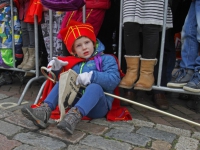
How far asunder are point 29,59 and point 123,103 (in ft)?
3.85

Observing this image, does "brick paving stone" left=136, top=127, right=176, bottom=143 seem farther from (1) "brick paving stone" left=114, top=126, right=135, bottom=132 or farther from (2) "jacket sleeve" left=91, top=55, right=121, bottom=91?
(2) "jacket sleeve" left=91, top=55, right=121, bottom=91

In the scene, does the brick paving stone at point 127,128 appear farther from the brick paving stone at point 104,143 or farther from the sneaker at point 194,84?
the sneaker at point 194,84

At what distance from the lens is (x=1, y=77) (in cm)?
333

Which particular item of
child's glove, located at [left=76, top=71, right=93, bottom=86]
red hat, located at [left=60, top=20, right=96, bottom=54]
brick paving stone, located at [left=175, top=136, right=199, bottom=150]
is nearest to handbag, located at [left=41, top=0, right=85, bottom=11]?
red hat, located at [left=60, top=20, right=96, bottom=54]

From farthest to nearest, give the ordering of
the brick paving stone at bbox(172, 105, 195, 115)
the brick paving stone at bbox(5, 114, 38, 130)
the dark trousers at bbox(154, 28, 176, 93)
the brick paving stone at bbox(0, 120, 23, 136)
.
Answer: the dark trousers at bbox(154, 28, 176, 93)
the brick paving stone at bbox(172, 105, 195, 115)
the brick paving stone at bbox(5, 114, 38, 130)
the brick paving stone at bbox(0, 120, 23, 136)

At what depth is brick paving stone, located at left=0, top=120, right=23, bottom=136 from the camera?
1845 mm

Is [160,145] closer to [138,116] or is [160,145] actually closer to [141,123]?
[141,123]

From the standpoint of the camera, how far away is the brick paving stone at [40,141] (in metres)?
1.65

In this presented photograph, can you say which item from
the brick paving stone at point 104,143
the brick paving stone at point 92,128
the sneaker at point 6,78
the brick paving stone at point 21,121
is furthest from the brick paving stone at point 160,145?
the sneaker at point 6,78

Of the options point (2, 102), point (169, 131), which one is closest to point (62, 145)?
point (169, 131)

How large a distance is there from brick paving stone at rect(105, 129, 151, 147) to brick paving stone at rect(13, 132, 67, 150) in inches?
14.7

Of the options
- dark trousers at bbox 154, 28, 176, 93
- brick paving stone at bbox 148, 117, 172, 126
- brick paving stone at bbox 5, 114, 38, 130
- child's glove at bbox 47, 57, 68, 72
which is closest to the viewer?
brick paving stone at bbox 5, 114, 38, 130

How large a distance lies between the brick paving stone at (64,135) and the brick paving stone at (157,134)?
1.52 feet

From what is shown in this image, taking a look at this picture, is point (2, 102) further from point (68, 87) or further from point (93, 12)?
point (93, 12)
